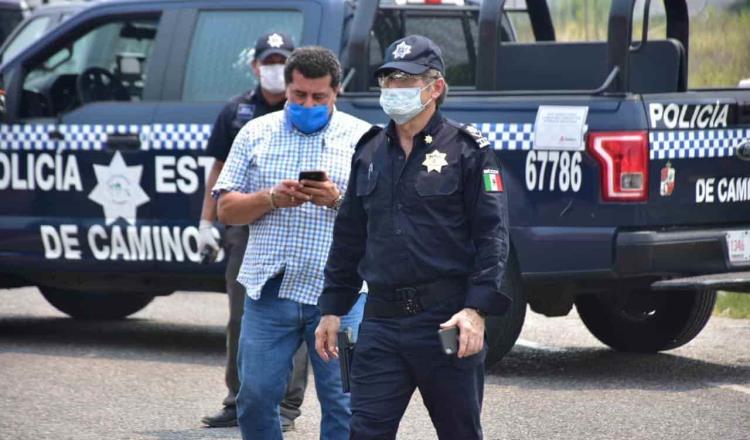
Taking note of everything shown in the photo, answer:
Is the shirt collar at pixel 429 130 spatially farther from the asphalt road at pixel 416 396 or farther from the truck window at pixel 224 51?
the truck window at pixel 224 51

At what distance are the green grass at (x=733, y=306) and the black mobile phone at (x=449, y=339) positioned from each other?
6.68m

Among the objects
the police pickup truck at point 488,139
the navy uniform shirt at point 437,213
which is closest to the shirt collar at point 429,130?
the navy uniform shirt at point 437,213

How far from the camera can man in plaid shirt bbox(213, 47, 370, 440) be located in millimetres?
5371

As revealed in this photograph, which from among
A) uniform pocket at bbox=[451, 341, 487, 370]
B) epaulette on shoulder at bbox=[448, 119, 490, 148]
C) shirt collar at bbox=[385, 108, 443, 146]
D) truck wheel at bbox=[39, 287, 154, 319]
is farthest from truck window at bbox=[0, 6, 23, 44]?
uniform pocket at bbox=[451, 341, 487, 370]

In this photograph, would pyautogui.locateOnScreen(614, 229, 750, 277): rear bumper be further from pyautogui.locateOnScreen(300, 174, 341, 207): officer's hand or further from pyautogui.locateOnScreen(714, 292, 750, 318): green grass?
pyautogui.locateOnScreen(714, 292, 750, 318): green grass

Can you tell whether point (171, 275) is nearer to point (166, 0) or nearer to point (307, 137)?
point (166, 0)

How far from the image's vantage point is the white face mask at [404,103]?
184 inches

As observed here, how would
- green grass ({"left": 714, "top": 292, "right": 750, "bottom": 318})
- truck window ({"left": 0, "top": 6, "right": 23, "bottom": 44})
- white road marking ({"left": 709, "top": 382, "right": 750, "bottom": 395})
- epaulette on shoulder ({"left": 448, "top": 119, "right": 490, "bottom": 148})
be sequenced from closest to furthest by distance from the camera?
epaulette on shoulder ({"left": 448, "top": 119, "right": 490, "bottom": 148})
white road marking ({"left": 709, "top": 382, "right": 750, "bottom": 395})
green grass ({"left": 714, "top": 292, "right": 750, "bottom": 318})
truck window ({"left": 0, "top": 6, "right": 23, "bottom": 44})

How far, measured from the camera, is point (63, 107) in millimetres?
9508

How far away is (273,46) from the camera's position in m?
7.21

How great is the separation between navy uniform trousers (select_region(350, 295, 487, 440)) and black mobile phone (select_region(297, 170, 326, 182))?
774mm

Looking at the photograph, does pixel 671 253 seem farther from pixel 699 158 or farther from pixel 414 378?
pixel 414 378

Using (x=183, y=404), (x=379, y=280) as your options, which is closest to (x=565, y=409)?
(x=183, y=404)

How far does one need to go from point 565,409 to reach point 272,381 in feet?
7.70
